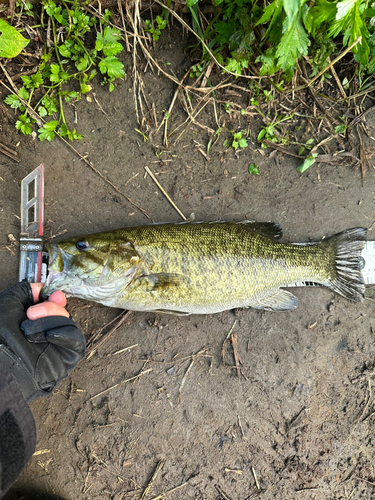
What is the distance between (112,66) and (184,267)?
2317mm

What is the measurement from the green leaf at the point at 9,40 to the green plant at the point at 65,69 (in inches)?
12.4

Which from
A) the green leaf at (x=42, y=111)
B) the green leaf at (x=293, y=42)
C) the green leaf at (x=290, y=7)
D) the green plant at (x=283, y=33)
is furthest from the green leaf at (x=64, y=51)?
the green leaf at (x=290, y=7)

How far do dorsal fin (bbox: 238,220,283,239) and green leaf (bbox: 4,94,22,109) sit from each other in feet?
9.11

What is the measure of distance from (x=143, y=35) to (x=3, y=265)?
297cm

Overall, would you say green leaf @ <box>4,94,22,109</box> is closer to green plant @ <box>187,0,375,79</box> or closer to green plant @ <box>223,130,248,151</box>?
green plant @ <box>187,0,375,79</box>

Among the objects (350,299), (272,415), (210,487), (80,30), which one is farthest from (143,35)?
(210,487)

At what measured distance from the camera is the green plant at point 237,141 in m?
3.73

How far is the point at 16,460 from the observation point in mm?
2613

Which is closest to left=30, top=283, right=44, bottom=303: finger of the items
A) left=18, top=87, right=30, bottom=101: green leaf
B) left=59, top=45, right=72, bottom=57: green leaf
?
left=18, top=87, right=30, bottom=101: green leaf

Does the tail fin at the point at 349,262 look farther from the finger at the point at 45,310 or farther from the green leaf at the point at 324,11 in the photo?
the finger at the point at 45,310

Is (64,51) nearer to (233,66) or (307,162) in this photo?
(233,66)

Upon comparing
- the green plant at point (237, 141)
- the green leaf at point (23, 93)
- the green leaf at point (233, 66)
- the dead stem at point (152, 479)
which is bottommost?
the dead stem at point (152, 479)

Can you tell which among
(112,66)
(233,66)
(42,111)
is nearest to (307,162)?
(233,66)

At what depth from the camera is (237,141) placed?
3.75 m
